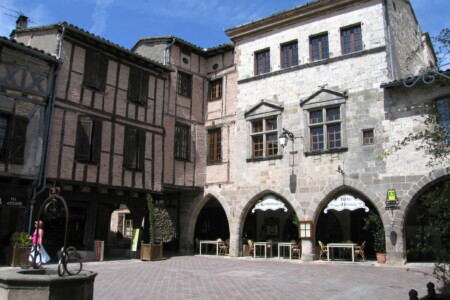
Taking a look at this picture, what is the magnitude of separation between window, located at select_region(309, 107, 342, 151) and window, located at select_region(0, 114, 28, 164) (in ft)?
30.9

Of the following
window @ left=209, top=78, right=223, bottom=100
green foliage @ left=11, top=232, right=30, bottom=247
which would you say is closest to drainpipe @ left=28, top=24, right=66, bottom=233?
green foliage @ left=11, top=232, right=30, bottom=247

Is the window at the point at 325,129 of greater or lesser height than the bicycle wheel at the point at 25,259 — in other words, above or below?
above

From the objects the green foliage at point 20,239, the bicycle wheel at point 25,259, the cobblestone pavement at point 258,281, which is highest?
the green foliage at point 20,239

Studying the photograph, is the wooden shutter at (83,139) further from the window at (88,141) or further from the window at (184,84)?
the window at (184,84)

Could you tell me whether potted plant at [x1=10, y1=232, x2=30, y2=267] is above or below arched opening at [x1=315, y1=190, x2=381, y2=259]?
below

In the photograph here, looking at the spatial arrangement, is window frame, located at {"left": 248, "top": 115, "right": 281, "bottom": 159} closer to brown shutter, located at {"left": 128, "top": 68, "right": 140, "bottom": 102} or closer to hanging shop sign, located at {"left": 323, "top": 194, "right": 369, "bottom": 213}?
hanging shop sign, located at {"left": 323, "top": 194, "right": 369, "bottom": 213}

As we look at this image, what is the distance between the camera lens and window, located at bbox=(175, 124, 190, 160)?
1602 cm

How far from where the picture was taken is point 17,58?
11.8m

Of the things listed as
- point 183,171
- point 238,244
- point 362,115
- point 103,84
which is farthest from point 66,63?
point 362,115

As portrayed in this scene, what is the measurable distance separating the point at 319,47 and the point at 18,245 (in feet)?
39.3

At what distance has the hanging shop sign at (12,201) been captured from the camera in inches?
443

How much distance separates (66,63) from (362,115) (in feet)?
32.7

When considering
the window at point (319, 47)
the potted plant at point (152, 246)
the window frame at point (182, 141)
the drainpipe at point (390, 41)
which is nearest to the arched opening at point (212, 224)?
the window frame at point (182, 141)

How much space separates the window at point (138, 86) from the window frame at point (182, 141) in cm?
189
